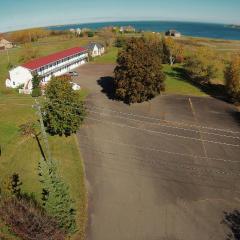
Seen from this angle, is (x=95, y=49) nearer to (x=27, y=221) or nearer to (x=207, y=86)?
(x=207, y=86)

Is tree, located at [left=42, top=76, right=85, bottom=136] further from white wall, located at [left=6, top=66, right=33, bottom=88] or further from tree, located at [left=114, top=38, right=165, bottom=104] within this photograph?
white wall, located at [left=6, top=66, right=33, bottom=88]

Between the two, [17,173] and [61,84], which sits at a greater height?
[61,84]

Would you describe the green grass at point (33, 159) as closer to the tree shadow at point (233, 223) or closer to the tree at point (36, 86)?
the tree at point (36, 86)

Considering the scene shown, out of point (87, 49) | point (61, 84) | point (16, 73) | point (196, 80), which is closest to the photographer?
point (61, 84)

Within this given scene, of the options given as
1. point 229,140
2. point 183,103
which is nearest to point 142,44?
point 183,103

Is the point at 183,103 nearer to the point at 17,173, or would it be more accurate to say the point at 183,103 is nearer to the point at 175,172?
the point at 175,172

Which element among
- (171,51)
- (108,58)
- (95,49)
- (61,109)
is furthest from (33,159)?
(95,49)

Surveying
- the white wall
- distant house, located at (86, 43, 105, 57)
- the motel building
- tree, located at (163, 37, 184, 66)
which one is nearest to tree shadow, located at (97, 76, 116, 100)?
the motel building
